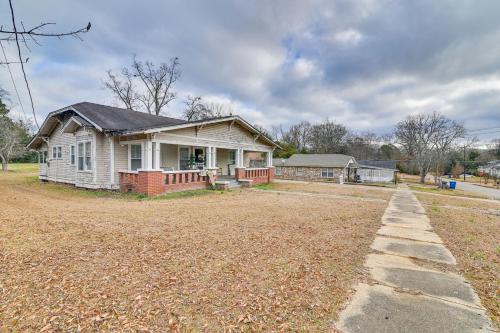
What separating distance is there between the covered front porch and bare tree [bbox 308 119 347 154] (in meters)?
39.5

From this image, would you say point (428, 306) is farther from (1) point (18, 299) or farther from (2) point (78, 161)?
(2) point (78, 161)

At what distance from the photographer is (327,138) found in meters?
55.9

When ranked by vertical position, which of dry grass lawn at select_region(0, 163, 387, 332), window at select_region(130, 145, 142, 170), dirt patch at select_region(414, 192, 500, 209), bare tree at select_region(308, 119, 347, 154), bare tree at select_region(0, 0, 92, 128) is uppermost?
bare tree at select_region(308, 119, 347, 154)

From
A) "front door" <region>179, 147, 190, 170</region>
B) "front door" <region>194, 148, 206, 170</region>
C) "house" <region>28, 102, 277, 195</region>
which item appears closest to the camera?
Answer: "house" <region>28, 102, 277, 195</region>

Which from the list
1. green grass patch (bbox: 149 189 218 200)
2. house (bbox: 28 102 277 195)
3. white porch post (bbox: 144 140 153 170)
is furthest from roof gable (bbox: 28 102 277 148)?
green grass patch (bbox: 149 189 218 200)

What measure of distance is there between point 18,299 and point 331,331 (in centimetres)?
323

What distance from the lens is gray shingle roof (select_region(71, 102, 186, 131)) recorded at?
40.1 ft

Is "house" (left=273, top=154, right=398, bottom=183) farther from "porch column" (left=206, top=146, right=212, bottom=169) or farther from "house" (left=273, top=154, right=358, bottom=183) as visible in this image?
"porch column" (left=206, top=146, right=212, bottom=169)

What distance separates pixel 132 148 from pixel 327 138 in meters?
49.2

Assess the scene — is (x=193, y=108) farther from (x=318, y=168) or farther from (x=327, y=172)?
(x=327, y=172)

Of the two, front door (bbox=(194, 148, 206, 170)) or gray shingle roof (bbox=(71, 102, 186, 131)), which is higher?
gray shingle roof (bbox=(71, 102, 186, 131))

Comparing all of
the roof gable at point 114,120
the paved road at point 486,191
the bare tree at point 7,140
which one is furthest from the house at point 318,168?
the bare tree at point 7,140

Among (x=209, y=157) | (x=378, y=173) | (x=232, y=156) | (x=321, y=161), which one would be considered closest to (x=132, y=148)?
(x=209, y=157)

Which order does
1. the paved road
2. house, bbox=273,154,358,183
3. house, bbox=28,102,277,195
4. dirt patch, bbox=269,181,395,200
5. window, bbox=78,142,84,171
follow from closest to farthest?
1. house, bbox=28,102,277,195
2. window, bbox=78,142,84,171
3. dirt patch, bbox=269,181,395,200
4. the paved road
5. house, bbox=273,154,358,183
